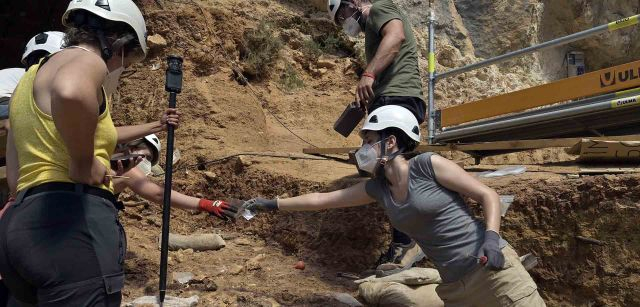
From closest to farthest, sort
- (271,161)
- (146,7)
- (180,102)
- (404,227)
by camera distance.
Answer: (404,227)
(271,161)
(180,102)
(146,7)

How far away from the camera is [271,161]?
6.38 meters

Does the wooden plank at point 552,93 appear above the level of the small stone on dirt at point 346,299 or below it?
above

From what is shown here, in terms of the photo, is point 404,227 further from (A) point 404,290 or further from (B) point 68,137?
(B) point 68,137

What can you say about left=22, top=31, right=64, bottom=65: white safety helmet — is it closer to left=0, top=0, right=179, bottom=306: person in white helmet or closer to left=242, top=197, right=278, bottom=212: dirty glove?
left=242, top=197, right=278, bottom=212: dirty glove

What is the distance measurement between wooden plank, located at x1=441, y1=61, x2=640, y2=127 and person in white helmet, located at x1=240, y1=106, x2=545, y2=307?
2.45m

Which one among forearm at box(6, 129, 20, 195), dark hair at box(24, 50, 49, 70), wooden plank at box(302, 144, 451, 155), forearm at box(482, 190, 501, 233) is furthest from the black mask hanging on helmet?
wooden plank at box(302, 144, 451, 155)

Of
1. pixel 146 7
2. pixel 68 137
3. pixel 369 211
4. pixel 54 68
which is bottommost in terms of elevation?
pixel 369 211

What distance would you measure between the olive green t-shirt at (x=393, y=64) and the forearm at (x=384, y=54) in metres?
0.12

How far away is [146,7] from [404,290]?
602 centimetres

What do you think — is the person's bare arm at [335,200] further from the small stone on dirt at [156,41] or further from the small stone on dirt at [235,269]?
the small stone on dirt at [156,41]

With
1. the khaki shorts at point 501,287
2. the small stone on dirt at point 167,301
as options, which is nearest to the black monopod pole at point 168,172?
the small stone on dirt at point 167,301

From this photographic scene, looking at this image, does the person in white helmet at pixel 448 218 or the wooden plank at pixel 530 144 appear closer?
the person in white helmet at pixel 448 218

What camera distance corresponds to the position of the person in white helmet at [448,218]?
3.04 meters

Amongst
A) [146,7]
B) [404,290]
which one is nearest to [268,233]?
[404,290]
